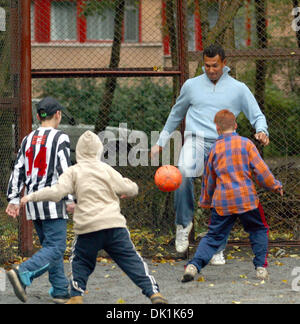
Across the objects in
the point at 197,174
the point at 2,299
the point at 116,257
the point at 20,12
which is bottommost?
the point at 2,299

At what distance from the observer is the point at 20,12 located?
737cm

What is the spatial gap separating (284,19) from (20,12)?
6.79m

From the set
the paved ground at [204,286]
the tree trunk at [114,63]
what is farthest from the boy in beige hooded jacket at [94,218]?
the tree trunk at [114,63]

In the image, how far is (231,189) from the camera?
20.0 ft

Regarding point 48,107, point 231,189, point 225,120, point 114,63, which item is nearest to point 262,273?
point 231,189

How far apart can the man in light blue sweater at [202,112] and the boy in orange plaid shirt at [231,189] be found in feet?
1.59

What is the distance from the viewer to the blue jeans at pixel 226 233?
244 inches

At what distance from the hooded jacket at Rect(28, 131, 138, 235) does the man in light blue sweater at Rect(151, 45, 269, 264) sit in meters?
1.62

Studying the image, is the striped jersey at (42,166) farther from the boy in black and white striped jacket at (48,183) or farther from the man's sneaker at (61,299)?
the man's sneaker at (61,299)

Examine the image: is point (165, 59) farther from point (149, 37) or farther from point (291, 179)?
point (291, 179)

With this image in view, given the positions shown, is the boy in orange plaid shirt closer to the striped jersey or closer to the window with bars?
the striped jersey

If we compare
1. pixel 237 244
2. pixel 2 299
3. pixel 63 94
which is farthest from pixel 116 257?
pixel 63 94

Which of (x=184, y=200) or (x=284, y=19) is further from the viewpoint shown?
(x=284, y=19)

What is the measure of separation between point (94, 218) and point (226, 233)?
1561 millimetres
